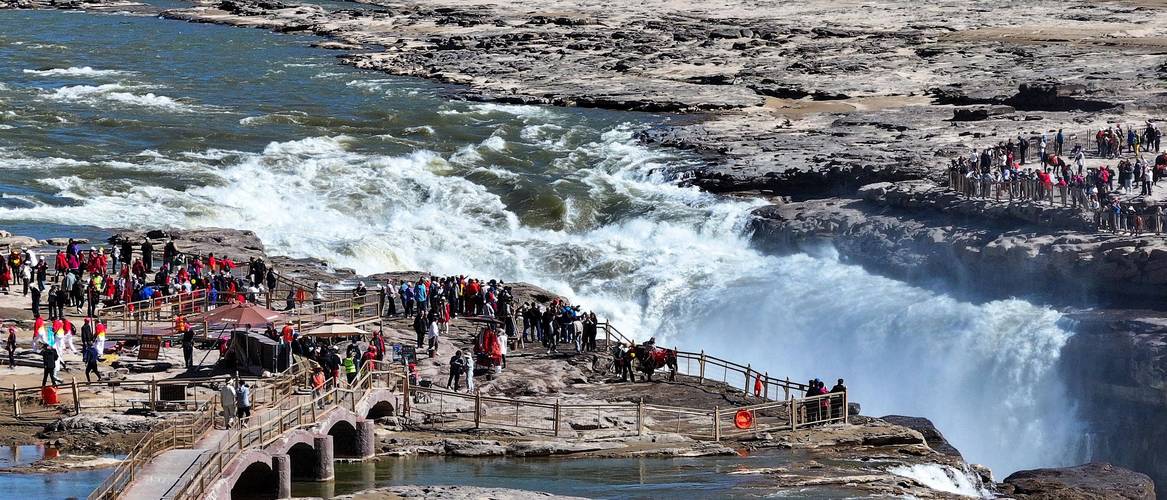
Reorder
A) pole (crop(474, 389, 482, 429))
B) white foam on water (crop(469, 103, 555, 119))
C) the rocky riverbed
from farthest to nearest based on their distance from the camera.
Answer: white foam on water (crop(469, 103, 555, 119)) < the rocky riverbed < pole (crop(474, 389, 482, 429))

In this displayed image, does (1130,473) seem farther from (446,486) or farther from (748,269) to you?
(748,269)

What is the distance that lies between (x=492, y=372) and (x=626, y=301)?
1370 cm

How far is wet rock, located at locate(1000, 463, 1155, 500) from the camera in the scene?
34594mm

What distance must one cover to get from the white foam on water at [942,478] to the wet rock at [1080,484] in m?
1.01

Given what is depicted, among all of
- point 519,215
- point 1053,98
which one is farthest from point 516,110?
point 1053,98

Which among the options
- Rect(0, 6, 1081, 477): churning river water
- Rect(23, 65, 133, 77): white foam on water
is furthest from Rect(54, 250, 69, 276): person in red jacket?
Rect(23, 65, 133, 77): white foam on water

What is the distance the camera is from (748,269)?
188 ft

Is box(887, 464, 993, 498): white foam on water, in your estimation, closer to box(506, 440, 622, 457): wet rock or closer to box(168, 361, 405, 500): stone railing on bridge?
box(506, 440, 622, 457): wet rock

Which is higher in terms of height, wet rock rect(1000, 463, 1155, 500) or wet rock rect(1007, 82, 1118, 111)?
wet rock rect(1007, 82, 1118, 111)

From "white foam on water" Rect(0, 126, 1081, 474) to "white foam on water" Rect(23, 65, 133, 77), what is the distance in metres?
24.4

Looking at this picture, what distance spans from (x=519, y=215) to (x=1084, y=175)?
21278 millimetres

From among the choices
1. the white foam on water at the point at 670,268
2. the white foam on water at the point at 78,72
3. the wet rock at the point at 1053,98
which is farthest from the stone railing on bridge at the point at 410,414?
the white foam on water at the point at 78,72

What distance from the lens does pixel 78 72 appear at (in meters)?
91.7

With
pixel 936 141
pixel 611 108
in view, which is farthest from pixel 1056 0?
pixel 936 141
